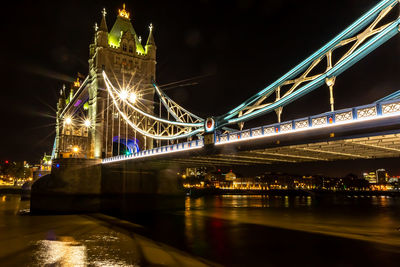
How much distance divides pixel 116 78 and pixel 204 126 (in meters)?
29.6

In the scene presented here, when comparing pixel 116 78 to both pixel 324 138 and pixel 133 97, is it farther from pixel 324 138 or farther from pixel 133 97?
pixel 324 138

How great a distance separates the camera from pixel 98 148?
151 feet

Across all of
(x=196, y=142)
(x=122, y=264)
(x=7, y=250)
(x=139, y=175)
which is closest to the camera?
(x=122, y=264)

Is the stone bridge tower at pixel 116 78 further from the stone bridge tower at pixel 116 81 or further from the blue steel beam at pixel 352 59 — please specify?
the blue steel beam at pixel 352 59

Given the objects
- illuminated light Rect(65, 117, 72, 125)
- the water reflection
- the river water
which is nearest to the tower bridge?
illuminated light Rect(65, 117, 72, 125)

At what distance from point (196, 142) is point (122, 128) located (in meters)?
27.5

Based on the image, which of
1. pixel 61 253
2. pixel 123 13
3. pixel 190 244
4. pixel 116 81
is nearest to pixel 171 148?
pixel 190 244

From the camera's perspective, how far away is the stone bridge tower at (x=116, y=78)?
47.5 metres

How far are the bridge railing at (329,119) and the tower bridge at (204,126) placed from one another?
0.13 feet

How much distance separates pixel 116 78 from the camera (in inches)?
1953

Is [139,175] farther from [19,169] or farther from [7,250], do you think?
[19,169]

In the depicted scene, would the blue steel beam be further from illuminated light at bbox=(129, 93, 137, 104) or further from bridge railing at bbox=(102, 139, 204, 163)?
illuminated light at bbox=(129, 93, 137, 104)

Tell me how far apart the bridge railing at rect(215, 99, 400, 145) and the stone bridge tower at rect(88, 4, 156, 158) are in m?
29.9

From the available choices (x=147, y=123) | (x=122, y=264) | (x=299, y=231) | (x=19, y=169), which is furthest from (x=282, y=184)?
(x=122, y=264)
